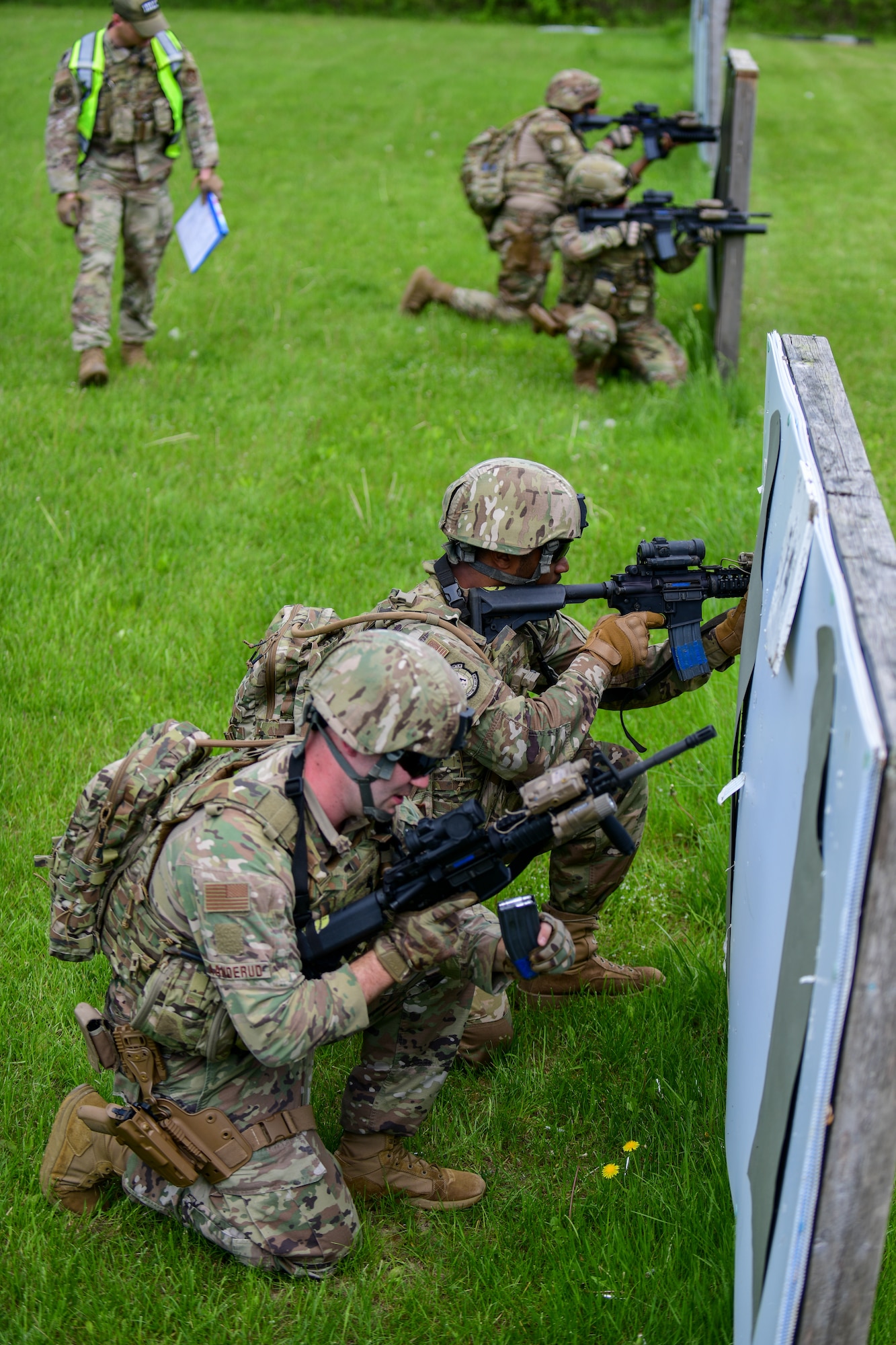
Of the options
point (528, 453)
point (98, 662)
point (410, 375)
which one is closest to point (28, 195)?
point (410, 375)

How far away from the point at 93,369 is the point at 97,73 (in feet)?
6.44

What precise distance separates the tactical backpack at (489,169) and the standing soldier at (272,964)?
→ 8610 mm

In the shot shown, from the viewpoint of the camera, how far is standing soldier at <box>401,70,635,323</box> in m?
10.6

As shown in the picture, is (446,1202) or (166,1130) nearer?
(166,1130)

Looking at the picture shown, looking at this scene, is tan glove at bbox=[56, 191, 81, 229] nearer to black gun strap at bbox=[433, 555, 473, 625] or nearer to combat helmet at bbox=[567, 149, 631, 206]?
combat helmet at bbox=[567, 149, 631, 206]

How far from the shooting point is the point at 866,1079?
1.90m

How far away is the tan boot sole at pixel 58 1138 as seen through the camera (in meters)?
3.37

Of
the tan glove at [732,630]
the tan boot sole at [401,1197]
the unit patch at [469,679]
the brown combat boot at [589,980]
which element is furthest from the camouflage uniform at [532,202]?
the tan boot sole at [401,1197]

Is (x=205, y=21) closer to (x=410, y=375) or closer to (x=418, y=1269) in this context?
(x=410, y=375)

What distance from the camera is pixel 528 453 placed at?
7.93 metres

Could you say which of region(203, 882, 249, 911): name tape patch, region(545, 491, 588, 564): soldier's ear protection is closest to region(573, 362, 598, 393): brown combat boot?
region(545, 491, 588, 564): soldier's ear protection

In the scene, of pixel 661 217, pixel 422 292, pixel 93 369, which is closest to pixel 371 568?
pixel 93 369

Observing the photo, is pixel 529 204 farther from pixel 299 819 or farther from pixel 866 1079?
pixel 866 1079

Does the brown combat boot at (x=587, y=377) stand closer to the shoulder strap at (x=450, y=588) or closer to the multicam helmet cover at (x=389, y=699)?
the shoulder strap at (x=450, y=588)
